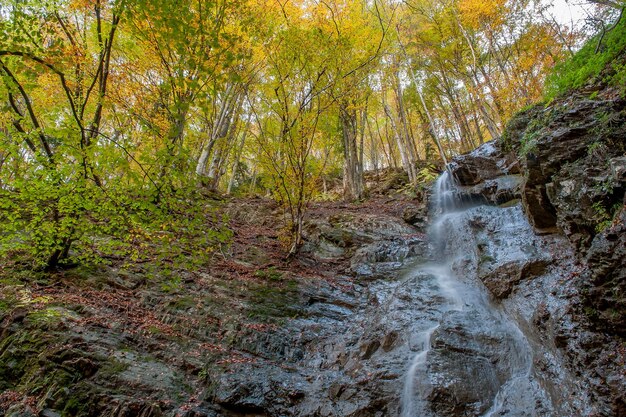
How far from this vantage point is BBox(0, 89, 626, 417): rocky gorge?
12.4 feet

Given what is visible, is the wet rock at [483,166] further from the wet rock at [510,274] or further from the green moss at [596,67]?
the wet rock at [510,274]

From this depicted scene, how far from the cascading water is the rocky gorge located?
22 mm

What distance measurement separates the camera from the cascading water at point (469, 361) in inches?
154

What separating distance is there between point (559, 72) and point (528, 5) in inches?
398

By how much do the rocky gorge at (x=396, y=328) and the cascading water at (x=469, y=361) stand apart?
0.02m

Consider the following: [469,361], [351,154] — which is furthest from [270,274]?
[351,154]

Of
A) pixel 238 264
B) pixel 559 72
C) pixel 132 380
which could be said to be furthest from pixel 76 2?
pixel 559 72

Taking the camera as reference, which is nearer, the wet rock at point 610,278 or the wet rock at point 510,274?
the wet rock at point 610,278

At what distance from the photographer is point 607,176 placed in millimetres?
4570

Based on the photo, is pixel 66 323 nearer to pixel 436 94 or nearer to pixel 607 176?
pixel 607 176

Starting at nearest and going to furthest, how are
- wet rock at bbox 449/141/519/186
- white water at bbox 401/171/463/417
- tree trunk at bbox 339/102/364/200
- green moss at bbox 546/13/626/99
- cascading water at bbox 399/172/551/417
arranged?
cascading water at bbox 399/172/551/417
white water at bbox 401/171/463/417
green moss at bbox 546/13/626/99
wet rock at bbox 449/141/519/186
tree trunk at bbox 339/102/364/200

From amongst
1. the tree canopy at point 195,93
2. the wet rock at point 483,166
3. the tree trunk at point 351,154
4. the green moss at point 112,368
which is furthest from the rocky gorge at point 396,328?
the tree trunk at point 351,154

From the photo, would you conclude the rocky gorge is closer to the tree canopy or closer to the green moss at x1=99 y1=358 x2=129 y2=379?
the green moss at x1=99 y1=358 x2=129 y2=379

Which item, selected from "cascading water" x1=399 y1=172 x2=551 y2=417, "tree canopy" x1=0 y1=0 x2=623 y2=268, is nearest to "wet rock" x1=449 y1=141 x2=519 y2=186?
"tree canopy" x1=0 y1=0 x2=623 y2=268
